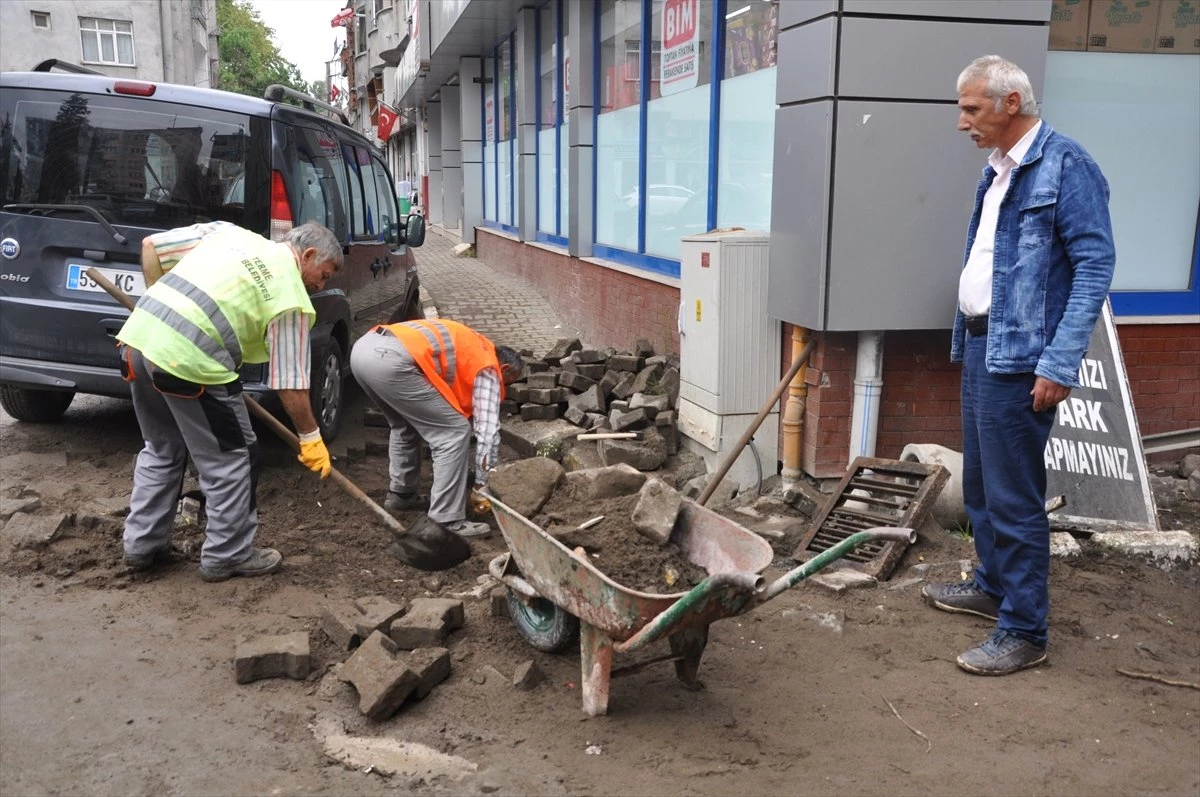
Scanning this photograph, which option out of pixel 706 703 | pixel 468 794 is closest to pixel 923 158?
pixel 706 703

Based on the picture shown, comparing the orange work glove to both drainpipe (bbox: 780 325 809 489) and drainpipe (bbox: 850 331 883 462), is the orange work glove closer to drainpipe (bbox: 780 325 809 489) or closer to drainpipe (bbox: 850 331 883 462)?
drainpipe (bbox: 780 325 809 489)

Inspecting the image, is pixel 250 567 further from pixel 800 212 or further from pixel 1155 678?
pixel 1155 678

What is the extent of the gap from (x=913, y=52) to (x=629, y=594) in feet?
11.5

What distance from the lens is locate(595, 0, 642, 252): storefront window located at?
9.11m

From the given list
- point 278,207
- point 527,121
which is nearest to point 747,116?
point 278,207

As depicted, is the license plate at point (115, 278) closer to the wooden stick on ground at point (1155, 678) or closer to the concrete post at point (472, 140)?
the wooden stick on ground at point (1155, 678)

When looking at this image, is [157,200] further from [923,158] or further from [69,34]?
[69,34]

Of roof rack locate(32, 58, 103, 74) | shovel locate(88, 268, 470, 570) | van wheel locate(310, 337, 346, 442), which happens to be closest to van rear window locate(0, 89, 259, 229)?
roof rack locate(32, 58, 103, 74)

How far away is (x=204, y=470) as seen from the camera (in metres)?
4.66

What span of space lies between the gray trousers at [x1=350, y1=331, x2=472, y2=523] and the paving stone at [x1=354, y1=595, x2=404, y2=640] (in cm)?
108

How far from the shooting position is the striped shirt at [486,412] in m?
5.02

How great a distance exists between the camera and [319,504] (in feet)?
19.2

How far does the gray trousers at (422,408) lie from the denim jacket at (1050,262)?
2721 mm

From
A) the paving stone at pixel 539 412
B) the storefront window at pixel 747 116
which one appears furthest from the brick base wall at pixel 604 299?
the paving stone at pixel 539 412
